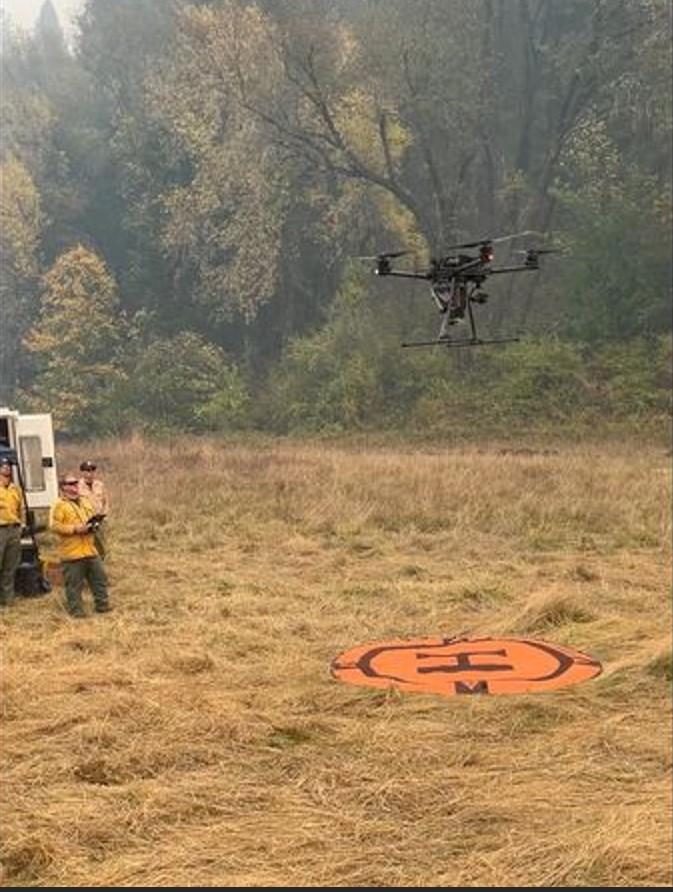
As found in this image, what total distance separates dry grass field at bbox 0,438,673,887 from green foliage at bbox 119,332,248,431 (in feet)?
76.4

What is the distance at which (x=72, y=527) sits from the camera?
389 inches

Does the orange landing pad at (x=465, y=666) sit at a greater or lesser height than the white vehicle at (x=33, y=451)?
lesser

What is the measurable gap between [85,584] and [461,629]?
13.4 ft

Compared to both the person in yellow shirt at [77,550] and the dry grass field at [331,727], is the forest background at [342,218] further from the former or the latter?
the person in yellow shirt at [77,550]

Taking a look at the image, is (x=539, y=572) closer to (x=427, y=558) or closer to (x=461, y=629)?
(x=427, y=558)

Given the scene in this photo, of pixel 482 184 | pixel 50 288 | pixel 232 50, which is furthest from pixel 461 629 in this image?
pixel 50 288

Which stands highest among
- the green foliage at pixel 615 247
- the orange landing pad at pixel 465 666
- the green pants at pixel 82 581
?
the green foliage at pixel 615 247

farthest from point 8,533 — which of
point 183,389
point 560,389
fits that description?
point 183,389

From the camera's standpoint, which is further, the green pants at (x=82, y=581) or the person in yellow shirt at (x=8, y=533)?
the person in yellow shirt at (x=8, y=533)

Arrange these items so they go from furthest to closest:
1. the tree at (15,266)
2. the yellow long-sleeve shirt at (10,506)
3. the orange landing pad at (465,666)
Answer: the tree at (15,266) < the yellow long-sleeve shirt at (10,506) < the orange landing pad at (465,666)

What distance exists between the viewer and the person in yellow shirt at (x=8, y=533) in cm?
1041

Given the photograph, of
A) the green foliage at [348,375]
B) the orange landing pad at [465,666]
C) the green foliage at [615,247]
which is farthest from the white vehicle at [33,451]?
the green foliage at [615,247]

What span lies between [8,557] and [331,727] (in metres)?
5.26

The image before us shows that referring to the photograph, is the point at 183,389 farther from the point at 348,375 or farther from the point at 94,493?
the point at 94,493
